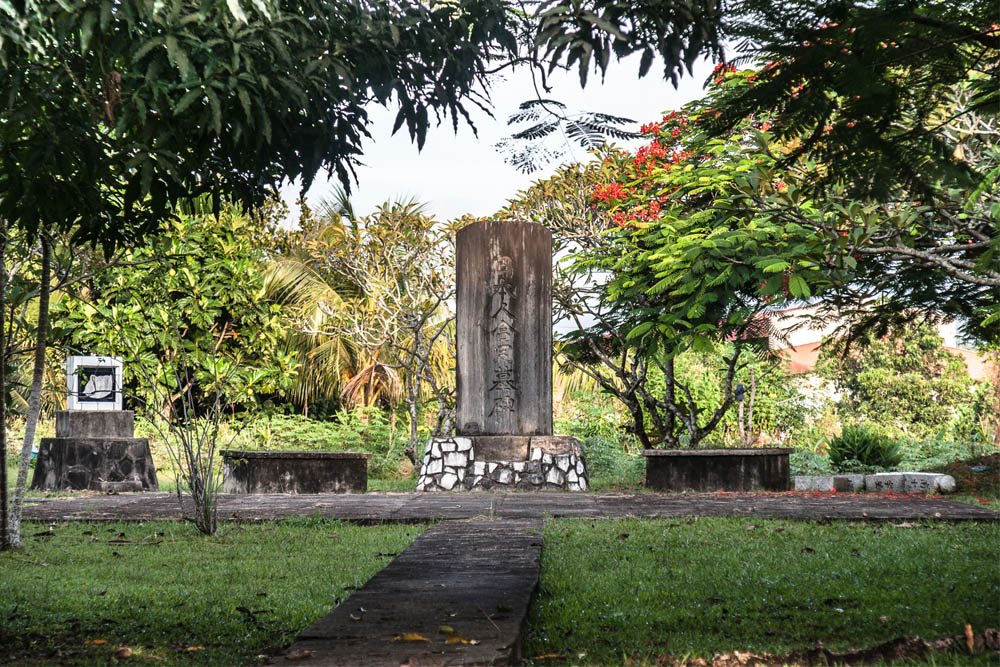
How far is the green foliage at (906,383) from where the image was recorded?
19078mm

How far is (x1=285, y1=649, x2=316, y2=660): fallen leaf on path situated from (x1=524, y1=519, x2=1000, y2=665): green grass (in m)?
0.91

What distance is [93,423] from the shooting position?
11.2 metres

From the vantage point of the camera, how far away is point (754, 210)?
233 inches

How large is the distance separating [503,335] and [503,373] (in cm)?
45

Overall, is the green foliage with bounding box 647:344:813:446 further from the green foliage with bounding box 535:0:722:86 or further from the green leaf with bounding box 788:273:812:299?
the green foliage with bounding box 535:0:722:86

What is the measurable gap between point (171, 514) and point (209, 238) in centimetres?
253

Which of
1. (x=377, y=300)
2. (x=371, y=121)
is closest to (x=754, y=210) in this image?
(x=371, y=121)

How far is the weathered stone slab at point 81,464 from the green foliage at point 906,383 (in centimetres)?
1435

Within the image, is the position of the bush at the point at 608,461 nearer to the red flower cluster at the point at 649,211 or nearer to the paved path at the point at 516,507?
the red flower cluster at the point at 649,211

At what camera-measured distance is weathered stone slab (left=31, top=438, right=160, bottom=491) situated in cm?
1086

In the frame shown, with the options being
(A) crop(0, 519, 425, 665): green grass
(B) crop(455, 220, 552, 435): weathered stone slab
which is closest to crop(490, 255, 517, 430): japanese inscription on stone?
(B) crop(455, 220, 552, 435): weathered stone slab

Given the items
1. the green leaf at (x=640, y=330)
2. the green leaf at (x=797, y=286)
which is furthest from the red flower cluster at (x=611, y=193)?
the green leaf at (x=797, y=286)

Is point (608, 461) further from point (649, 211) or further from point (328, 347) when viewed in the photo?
point (328, 347)

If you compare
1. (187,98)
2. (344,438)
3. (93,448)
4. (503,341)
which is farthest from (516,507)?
(344,438)
